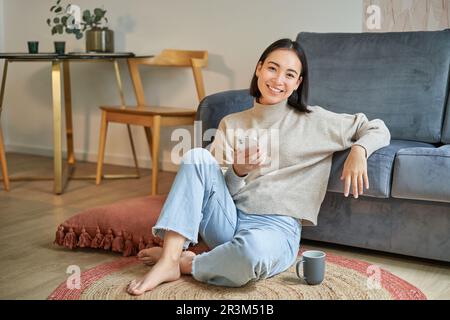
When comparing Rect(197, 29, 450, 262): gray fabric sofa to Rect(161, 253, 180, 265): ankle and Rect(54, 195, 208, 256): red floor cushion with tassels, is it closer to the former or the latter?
Rect(54, 195, 208, 256): red floor cushion with tassels

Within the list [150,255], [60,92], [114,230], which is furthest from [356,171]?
[60,92]

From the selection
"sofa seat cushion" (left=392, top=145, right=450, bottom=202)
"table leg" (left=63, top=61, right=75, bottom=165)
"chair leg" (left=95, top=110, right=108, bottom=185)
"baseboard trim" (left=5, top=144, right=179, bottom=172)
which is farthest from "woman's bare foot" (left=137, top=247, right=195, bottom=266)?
"table leg" (left=63, top=61, right=75, bottom=165)

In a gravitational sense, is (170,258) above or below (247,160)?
below

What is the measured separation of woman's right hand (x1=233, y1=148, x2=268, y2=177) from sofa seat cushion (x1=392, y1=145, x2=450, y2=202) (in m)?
0.50

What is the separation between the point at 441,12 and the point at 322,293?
5.71 ft

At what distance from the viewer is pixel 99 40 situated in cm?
391

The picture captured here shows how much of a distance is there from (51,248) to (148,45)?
186 centimetres

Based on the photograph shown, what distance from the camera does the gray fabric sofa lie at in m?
2.34

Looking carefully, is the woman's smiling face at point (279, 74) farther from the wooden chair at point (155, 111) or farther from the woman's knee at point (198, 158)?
the wooden chair at point (155, 111)

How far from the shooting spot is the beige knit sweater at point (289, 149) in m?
2.23

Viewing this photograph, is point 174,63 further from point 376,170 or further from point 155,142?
point 376,170

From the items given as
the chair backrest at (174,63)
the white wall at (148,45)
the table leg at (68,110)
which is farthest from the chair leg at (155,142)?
the table leg at (68,110)

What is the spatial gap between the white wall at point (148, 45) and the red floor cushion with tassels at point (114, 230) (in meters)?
1.48

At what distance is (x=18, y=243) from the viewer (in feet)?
8.79
